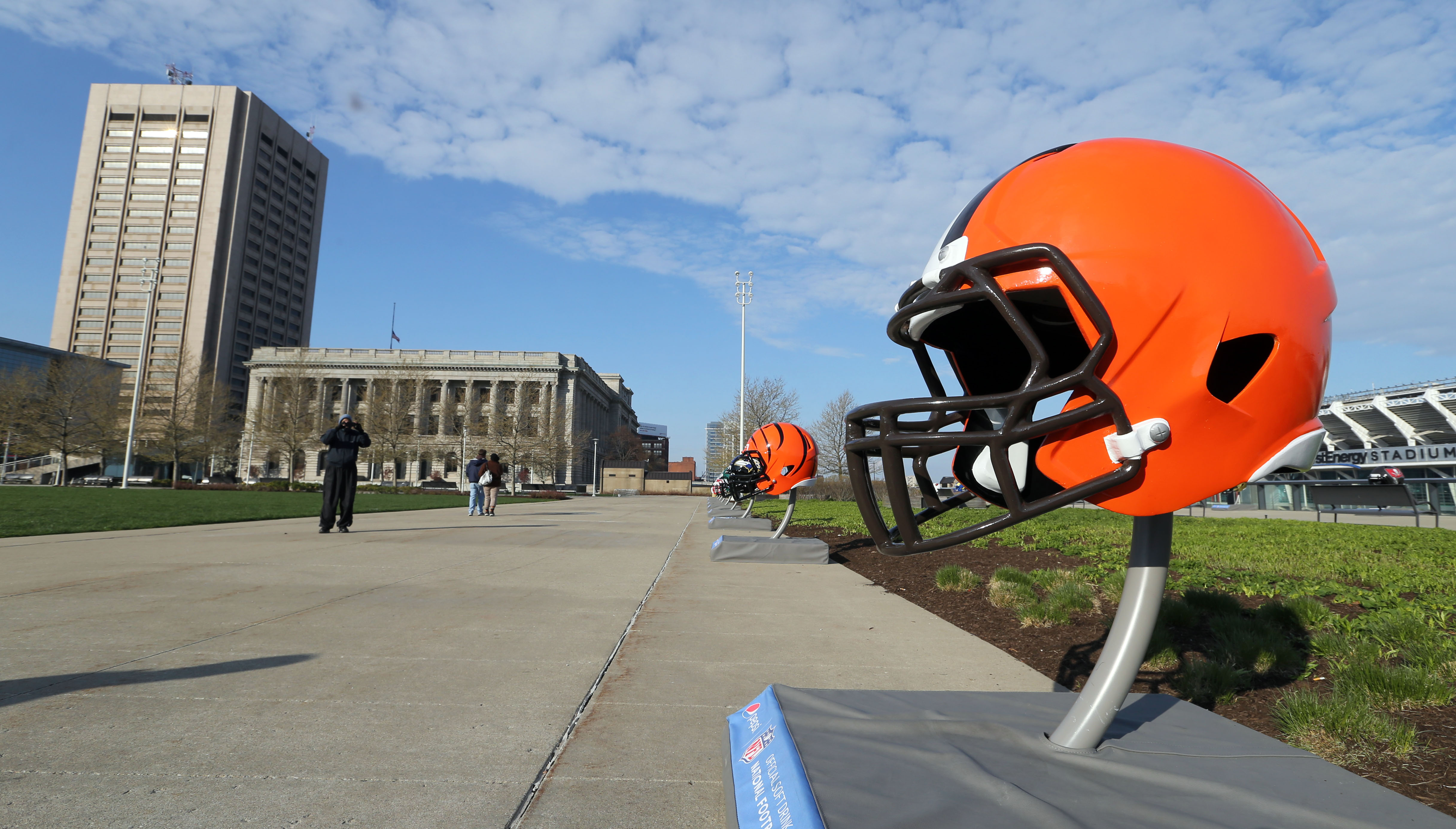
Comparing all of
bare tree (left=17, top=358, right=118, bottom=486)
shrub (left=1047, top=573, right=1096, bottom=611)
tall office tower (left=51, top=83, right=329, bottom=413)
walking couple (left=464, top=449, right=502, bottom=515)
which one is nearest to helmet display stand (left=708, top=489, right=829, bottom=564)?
shrub (left=1047, top=573, right=1096, bottom=611)

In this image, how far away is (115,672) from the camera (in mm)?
3293

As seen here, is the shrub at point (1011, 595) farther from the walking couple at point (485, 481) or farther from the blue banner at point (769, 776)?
the walking couple at point (485, 481)

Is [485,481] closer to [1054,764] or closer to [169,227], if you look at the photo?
[1054,764]

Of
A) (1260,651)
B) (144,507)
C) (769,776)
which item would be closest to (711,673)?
(769,776)

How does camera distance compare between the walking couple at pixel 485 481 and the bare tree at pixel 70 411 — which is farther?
the bare tree at pixel 70 411

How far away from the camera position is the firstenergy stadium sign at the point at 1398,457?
45562 millimetres

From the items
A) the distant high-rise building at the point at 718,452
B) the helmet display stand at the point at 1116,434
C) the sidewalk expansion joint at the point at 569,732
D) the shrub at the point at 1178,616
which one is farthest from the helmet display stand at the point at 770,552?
the distant high-rise building at the point at 718,452

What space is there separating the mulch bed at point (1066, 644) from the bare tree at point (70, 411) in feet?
169

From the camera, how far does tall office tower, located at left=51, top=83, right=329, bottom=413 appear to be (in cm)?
9862

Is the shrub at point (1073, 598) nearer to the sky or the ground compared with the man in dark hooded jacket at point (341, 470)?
nearer to the ground

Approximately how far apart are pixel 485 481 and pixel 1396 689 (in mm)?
18656

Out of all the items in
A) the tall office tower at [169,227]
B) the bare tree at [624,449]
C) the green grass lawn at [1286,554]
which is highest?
the tall office tower at [169,227]

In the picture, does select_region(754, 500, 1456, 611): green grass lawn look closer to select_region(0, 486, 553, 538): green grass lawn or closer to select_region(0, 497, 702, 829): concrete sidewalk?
select_region(0, 497, 702, 829): concrete sidewalk

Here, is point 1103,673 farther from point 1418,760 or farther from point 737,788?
point 1418,760
